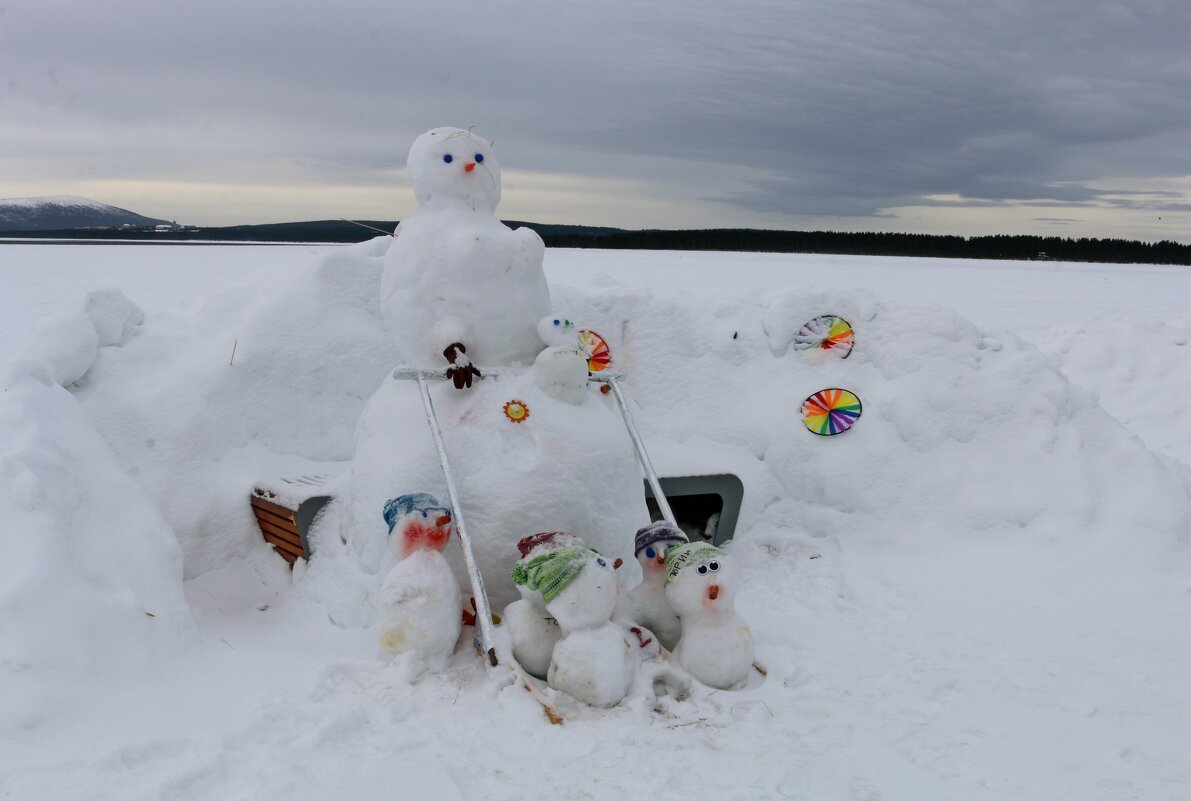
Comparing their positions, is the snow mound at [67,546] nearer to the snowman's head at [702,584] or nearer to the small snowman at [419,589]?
the small snowman at [419,589]

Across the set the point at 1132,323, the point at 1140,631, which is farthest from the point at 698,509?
the point at 1132,323

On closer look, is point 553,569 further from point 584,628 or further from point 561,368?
point 561,368

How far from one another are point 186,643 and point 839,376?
13.7ft

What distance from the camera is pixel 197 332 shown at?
5.32 m

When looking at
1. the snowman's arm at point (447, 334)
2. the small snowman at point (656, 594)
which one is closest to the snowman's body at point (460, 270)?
the snowman's arm at point (447, 334)

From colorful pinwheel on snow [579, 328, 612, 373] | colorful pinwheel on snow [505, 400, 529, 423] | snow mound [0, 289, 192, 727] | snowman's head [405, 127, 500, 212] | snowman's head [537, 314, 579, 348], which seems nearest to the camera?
snow mound [0, 289, 192, 727]

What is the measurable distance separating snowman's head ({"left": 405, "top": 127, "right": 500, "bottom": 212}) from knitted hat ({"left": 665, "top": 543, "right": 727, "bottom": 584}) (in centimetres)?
194

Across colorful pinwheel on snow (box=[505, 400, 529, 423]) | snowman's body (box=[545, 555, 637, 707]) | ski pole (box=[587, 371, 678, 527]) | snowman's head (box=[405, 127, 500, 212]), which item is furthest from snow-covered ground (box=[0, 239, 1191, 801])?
snowman's head (box=[405, 127, 500, 212])

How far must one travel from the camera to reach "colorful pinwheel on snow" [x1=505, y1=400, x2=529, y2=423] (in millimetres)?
3531

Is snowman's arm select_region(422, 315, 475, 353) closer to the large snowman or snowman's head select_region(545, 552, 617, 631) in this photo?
the large snowman

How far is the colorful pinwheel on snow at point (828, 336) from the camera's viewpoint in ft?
18.4

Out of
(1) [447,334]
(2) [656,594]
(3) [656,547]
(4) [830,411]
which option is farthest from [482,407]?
(4) [830,411]

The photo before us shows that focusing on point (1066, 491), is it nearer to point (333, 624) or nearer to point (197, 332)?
point (333, 624)

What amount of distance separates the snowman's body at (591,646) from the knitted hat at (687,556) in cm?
30
